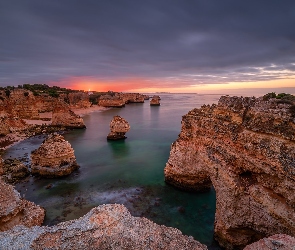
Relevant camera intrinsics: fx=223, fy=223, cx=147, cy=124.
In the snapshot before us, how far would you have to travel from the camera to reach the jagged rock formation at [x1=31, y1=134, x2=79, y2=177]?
23.7 meters

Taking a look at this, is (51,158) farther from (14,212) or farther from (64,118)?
(64,118)

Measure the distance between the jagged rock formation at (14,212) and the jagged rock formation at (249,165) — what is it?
1218 cm

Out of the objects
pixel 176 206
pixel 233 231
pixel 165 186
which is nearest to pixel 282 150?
pixel 233 231

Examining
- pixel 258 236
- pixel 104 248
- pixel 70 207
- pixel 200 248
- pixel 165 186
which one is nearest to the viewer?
pixel 104 248

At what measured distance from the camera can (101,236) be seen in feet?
32.2

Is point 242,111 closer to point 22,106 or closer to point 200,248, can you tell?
point 200,248

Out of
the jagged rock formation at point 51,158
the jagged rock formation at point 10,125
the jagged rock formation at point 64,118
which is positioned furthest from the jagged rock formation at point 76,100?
the jagged rock formation at point 51,158

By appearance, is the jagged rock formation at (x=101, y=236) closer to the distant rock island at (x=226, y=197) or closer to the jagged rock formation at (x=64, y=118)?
the distant rock island at (x=226, y=197)

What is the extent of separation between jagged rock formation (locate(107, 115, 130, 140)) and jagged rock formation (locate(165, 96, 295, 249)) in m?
23.9

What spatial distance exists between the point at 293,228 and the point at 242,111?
6362 millimetres

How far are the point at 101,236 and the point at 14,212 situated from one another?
7320 millimetres

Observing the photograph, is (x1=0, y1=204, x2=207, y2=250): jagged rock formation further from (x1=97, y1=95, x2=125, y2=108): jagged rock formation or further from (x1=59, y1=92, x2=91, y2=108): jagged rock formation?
(x1=97, y1=95, x2=125, y2=108): jagged rock formation

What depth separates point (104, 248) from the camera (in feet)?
31.0

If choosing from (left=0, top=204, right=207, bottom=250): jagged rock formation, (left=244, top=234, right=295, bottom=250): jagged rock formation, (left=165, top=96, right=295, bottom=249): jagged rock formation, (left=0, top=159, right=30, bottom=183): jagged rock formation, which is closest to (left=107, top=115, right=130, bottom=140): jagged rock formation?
(left=0, top=159, right=30, bottom=183): jagged rock formation
